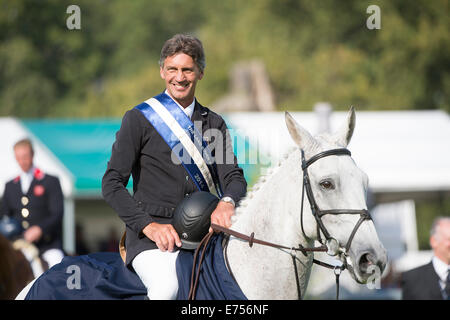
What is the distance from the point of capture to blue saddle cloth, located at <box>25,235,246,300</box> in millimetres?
3496

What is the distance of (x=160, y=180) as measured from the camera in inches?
149

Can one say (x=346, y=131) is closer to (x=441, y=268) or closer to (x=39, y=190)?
(x=441, y=268)

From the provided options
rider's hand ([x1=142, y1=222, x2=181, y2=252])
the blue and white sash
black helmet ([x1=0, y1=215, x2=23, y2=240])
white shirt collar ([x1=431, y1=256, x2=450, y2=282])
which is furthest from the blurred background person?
black helmet ([x1=0, y1=215, x2=23, y2=240])

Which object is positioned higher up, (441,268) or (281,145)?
(281,145)

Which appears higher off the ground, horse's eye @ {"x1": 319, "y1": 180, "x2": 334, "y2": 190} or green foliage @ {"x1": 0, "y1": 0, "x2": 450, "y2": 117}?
green foliage @ {"x1": 0, "y1": 0, "x2": 450, "y2": 117}

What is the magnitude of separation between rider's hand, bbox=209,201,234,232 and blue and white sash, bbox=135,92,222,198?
0.25 meters

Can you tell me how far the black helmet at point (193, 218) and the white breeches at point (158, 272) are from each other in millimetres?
134

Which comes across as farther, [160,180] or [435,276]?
[435,276]

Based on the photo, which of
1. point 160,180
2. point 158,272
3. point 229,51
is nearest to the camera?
point 158,272

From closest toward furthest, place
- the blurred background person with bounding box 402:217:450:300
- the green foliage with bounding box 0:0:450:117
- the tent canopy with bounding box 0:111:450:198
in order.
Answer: the blurred background person with bounding box 402:217:450:300 → the tent canopy with bounding box 0:111:450:198 → the green foliage with bounding box 0:0:450:117

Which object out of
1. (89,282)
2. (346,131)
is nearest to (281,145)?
(346,131)

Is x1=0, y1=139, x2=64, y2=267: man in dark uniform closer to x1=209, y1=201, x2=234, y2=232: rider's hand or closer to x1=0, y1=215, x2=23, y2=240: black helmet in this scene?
x1=0, y1=215, x2=23, y2=240: black helmet

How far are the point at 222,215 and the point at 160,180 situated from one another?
1.52ft
